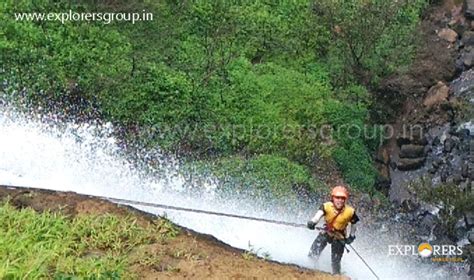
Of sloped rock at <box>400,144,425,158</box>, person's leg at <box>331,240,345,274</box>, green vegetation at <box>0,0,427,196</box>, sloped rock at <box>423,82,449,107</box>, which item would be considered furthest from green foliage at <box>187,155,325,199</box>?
sloped rock at <box>423,82,449,107</box>

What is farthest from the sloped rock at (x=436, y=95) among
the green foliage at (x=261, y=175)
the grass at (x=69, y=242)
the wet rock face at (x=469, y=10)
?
the grass at (x=69, y=242)

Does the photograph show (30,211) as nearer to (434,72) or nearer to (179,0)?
(179,0)

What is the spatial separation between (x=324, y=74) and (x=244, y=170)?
148 inches

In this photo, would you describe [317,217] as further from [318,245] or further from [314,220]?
[318,245]

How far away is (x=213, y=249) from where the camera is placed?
7.84 m

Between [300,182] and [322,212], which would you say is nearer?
[322,212]

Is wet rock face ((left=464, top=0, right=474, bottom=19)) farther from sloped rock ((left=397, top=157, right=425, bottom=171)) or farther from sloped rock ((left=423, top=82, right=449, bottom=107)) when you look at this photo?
sloped rock ((left=397, top=157, right=425, bottom=171))

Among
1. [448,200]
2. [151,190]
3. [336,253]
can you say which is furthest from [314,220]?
[448,200]

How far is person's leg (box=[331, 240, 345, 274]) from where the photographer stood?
349 inches

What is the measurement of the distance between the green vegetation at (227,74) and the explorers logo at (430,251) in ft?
5.66

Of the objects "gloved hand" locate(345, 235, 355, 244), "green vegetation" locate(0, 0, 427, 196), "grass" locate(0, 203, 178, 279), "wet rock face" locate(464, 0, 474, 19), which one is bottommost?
"grass" locate(0, 203, 178, 279)

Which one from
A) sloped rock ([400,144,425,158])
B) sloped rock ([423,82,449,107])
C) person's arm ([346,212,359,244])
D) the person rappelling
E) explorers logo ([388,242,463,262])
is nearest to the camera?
the person rappelling

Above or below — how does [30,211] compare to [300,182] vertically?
below

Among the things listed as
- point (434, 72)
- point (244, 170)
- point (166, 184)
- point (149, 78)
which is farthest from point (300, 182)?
point (434, 72)
